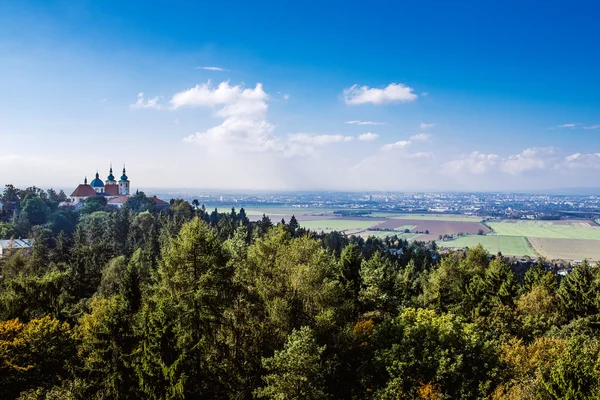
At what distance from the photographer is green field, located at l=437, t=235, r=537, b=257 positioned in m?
125

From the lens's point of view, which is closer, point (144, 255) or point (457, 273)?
point (457, 273)

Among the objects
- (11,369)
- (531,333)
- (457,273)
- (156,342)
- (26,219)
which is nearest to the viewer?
(156,342)

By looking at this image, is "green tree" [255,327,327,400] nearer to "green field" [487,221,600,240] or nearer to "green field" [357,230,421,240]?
"green field" [357,230,421,240]

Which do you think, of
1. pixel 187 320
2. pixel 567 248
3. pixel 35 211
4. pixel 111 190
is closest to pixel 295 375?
pixel 187 320

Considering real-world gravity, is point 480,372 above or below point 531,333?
above

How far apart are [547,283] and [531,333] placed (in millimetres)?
11468

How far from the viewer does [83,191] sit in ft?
406

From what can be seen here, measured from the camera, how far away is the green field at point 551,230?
158250mm

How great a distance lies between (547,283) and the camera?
1628 inches

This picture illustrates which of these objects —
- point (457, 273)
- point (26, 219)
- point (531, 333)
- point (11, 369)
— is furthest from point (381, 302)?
point (26, 219)

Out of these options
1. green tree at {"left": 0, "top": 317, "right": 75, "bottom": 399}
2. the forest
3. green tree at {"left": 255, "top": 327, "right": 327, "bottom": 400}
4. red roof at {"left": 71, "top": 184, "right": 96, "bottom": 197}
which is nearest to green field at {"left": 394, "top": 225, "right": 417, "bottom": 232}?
red roof at {"left": 71, "top": 184, "right": 96, "bottom": 197}

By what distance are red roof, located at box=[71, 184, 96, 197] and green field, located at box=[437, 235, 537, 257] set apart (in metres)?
112

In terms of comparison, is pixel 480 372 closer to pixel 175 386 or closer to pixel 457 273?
pixel 175 386

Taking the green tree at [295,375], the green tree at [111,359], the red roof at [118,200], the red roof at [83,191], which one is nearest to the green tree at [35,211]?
the red roof at [118,200]
